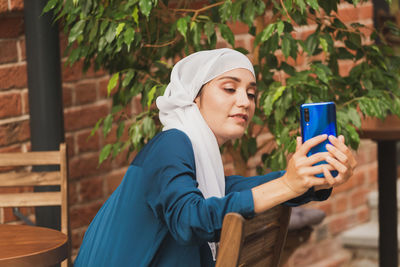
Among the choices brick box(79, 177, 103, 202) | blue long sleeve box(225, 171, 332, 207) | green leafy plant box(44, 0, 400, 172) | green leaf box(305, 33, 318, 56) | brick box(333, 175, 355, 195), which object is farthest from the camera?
brick box(333, 175, 355, 195)

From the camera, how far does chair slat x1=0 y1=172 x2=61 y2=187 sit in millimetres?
2609

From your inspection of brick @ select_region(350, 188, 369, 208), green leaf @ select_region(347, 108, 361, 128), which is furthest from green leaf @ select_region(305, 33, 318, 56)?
brick @ select_region(350, 188, 369, 208)

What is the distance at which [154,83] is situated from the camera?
103 inches

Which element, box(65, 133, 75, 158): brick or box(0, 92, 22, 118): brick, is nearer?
box(0, 92, 22, 118): brick

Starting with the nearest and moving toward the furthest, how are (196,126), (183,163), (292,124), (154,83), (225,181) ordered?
(183,163) → (196,126) → (225,181) → (292,124) → (154,83)

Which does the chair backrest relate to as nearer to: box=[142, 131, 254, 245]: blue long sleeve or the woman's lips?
box=[142, 131, 254, 245]: blue long sleeve

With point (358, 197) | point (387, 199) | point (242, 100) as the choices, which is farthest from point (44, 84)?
point (358, 197)

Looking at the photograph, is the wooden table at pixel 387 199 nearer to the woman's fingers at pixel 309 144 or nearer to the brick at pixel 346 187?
the brick at pixel 346 187

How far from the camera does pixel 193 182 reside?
1.54m

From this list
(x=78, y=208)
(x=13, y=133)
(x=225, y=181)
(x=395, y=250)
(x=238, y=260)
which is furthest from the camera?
(x=395, y=250)

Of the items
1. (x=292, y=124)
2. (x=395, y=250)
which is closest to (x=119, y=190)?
(x=292, y=124)

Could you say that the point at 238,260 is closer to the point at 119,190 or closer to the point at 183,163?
the point at 183,163

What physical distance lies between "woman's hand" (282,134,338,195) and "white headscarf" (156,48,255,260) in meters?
0.32

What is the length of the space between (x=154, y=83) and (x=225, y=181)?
77 cm
